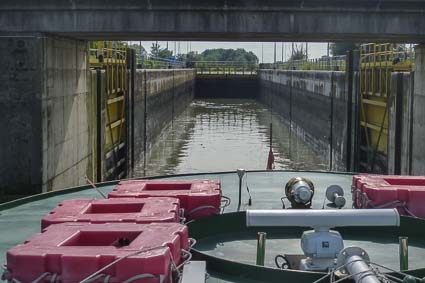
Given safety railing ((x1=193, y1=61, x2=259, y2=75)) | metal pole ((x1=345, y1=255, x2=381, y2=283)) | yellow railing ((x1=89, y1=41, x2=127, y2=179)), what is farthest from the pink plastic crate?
safety railing ((x1=193, y1=61, x2=259, y2=75))

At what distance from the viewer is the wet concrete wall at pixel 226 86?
7438 cm

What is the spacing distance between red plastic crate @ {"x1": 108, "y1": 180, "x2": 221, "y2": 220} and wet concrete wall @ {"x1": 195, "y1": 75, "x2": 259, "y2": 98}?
67.4 m

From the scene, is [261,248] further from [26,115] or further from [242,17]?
[242,17]

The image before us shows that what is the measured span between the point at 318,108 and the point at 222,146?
5.35 m

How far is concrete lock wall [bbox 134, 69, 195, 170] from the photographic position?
29766 millimetres

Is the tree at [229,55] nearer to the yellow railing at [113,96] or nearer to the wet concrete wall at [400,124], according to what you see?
the yellow railing at [113,96]

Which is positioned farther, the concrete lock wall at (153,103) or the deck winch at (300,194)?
the concrete lock wall at (153,103)

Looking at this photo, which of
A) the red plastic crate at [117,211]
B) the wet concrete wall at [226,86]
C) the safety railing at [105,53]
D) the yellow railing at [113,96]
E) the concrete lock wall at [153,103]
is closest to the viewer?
the red plastic crate at [117,211]

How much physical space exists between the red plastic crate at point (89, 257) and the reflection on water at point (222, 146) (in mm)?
21855

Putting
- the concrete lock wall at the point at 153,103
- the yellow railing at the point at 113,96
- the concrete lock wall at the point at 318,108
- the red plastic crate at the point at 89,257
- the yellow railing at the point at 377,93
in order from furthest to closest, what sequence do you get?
the concrete lock wall at the point at 153,103 → the concrete lock wall at the point at 318,108 → the yellow railing at the point at 113,96 → the yellow railing at the point at 377,93 → the red plastic crate at the point at 89,257

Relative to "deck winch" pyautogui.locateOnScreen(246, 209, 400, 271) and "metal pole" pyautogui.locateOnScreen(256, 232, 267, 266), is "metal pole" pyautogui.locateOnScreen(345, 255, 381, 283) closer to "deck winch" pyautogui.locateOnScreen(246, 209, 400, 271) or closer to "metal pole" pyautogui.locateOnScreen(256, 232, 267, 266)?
"deck winch" pyautogui.locateOnScreen(246, 209, 400, 271)

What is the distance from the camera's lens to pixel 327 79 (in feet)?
107

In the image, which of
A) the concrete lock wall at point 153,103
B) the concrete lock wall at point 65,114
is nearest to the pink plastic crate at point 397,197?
the concrete lock wall at point 65,114

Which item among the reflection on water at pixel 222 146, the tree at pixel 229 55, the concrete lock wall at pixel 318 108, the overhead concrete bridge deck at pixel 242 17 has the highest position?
the tree at pixel 229 55
